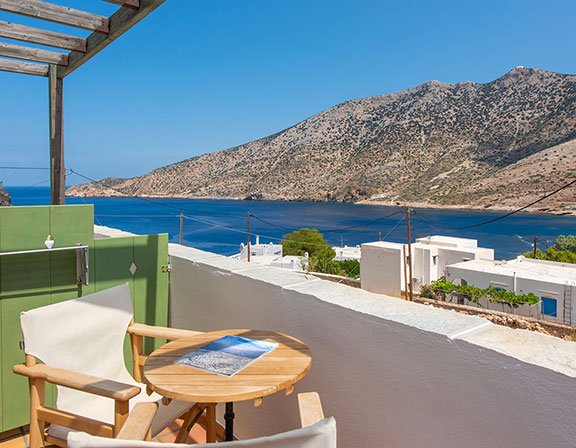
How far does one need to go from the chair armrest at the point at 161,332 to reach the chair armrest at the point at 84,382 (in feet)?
1.28

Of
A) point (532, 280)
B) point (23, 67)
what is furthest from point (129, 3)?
point (532, 280)

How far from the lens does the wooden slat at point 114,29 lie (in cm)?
182

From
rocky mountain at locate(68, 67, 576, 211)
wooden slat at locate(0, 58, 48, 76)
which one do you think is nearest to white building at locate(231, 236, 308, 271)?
rocky mountain at locate(68, 67, 576, 211)

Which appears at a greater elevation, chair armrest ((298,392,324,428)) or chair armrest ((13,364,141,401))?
chair armrest ((298,392,324,428))

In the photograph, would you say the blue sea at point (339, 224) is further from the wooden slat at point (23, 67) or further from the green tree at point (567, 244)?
the wooden slat at point (23, 67)

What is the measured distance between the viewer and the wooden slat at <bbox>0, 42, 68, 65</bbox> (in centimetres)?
251

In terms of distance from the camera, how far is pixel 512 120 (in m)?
48.4

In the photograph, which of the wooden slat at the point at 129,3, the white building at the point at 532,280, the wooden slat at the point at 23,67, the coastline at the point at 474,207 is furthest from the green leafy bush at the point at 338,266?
the wooden slat at the point at 129,3

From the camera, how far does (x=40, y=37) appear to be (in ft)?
7.60

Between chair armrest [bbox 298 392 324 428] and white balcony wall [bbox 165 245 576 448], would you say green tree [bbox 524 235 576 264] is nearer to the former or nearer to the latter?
white balcony wall [bbox 165 245 576 448]

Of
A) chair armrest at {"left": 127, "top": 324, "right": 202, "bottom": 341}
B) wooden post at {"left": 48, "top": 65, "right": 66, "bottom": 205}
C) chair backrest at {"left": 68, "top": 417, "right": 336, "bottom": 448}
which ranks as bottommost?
chair armrest at {"left": 127, "top": 324, "right": 202, "bottom": 341}

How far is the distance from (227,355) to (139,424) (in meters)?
0.36

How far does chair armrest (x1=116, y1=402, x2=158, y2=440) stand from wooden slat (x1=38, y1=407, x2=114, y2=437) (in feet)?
0.85

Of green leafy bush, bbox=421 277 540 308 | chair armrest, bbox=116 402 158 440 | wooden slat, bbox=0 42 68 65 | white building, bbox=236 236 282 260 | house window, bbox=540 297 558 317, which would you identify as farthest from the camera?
white building, bbox=236 236 282 260
